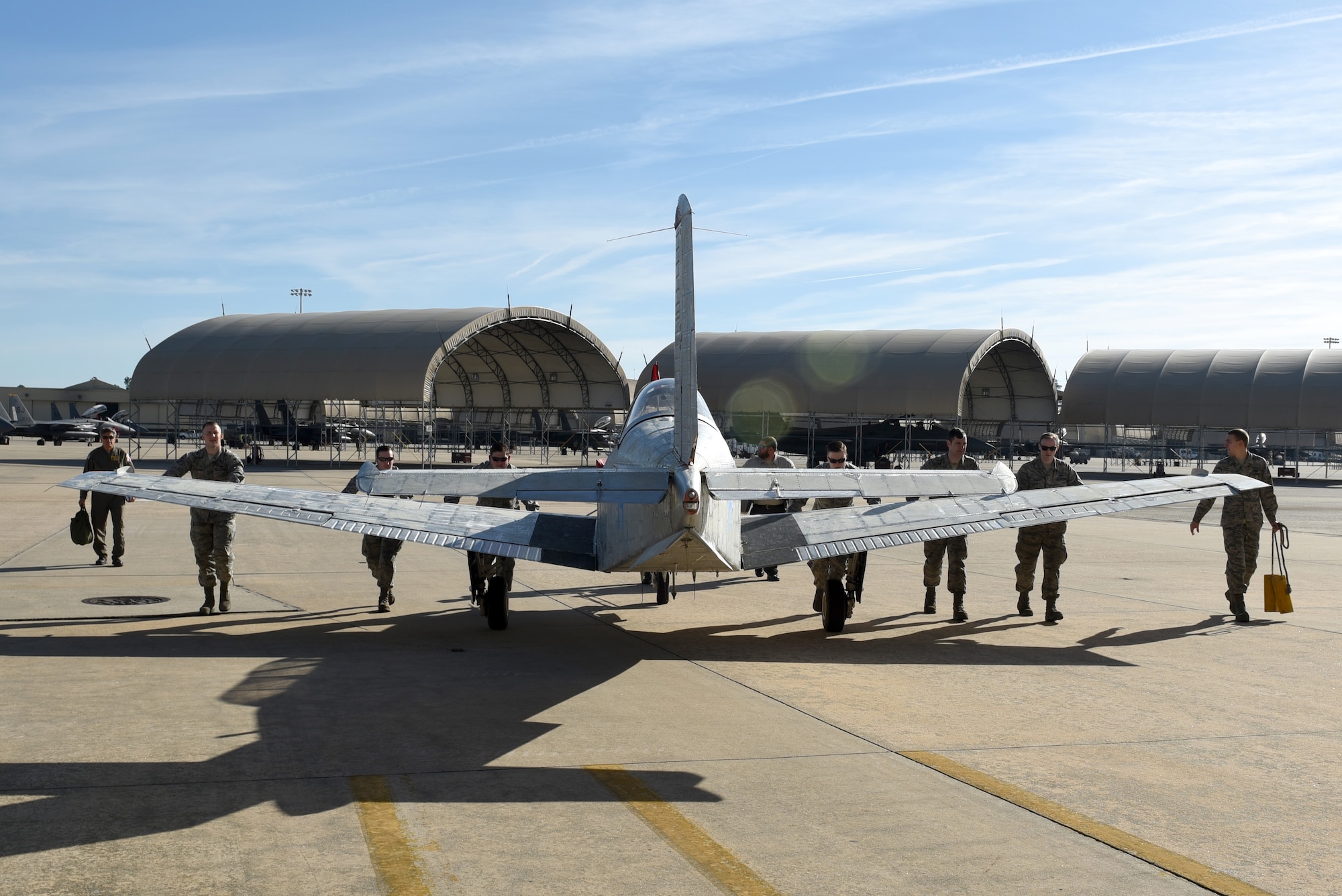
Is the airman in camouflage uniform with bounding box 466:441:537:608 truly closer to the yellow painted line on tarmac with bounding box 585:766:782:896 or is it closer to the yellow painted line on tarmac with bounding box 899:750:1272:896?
the yellow painted line on tarmac with bounding box 585:766:782:896

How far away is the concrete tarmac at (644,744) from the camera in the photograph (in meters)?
4.71

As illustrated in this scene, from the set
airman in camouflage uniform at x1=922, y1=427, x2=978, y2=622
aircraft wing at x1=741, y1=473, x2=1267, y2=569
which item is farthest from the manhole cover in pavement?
airman in camouflage uniform at x1=922, y1=427, x2=978, y2=622

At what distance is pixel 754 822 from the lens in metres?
5.27

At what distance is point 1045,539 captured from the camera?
1212 centimetres

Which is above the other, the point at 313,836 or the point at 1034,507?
the point at 1034,507

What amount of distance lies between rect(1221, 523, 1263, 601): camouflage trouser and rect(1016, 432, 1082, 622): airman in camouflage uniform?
5.73ft

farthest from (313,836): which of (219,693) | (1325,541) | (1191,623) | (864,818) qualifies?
(1325,541)

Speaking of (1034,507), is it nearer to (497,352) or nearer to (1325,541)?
(1325,541)

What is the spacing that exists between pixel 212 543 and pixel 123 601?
4.48 ft

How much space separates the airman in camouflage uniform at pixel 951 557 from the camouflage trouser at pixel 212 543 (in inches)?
302

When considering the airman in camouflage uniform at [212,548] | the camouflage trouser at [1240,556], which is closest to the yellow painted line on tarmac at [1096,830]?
the camouflage trouser at [1240,556]

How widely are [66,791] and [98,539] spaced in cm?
1062

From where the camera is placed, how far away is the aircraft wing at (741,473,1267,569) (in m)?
10.1

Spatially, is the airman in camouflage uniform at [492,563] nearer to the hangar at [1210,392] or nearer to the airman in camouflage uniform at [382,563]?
the airman in camouflage uniform at [382,563]
